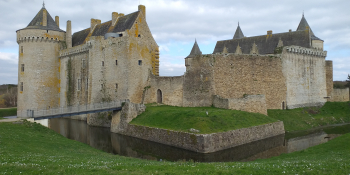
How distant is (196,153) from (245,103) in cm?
1053

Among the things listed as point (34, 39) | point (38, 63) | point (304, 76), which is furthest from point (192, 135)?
point (34, 39)

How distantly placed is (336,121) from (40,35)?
36.6m

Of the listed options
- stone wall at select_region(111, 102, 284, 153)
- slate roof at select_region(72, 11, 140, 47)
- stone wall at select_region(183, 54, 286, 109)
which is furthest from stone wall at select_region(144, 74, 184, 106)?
slate roof at select_region(72, 11, 140, 47)

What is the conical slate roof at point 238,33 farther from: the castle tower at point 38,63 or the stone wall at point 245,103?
the castle tower at point 38,63

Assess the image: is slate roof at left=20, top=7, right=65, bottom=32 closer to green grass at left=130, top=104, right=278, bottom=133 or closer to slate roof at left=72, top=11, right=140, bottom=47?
slate roof at left=72, top=11, right=140, bottom=47

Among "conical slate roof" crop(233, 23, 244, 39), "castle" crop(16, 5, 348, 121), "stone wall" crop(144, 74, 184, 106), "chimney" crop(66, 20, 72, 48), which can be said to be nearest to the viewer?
"castle" crop(16, 5, 348, 121)

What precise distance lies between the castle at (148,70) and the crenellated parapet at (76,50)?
4.9 inches

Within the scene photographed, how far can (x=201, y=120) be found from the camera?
19219 millimetres

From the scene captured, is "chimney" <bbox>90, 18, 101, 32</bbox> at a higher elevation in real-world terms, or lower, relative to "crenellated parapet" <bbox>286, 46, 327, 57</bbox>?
higher

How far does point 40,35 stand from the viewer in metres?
35.7

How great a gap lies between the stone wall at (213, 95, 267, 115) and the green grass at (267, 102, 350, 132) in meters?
1.90

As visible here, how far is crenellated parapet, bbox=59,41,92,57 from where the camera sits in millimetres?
32600

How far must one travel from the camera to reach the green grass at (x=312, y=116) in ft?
87.5

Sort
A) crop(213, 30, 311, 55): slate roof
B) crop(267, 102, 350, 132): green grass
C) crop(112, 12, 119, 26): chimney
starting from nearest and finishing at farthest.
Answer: crop(267, 102, 350, 132): green grass, crop(112, 12, 119, 26): chimney, crop(213, 30, 311, 55): slate roof
